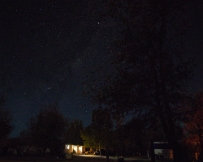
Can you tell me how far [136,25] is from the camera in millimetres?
11812

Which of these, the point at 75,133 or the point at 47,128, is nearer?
the point at 47,128

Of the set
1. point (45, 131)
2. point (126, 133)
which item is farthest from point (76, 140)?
point (126, 133)

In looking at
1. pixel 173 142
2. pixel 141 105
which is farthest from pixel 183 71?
pixel 173 142

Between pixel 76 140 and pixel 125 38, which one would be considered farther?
pixel 76 140

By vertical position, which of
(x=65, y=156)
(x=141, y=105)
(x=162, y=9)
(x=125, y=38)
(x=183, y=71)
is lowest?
(x=65, y=156)

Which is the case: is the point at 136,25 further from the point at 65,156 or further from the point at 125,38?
the point at 65,156

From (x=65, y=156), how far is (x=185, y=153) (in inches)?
1835

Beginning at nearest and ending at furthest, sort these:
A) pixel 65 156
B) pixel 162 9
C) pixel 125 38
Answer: pixel 162 9
pixel 125 38
pixel 65 156

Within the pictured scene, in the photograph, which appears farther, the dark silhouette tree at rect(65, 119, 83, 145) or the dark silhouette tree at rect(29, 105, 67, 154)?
the dark silhouette tree at rect(65, 119, 83, 145)

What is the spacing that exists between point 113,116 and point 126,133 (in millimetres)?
1089

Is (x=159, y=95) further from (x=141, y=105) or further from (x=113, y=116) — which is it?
(x=113, y=116)

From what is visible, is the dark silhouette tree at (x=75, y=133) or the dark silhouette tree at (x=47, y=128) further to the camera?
the dark silhouette tree at (x=75, y=133)

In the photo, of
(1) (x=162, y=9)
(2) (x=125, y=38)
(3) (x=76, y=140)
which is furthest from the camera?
(3) (x=76, y=140)

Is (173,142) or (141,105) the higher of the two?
(141,105)
